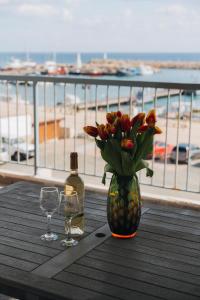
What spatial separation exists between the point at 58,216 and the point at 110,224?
325 millimetres

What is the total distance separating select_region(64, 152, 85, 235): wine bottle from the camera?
1.82 m

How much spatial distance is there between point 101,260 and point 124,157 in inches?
15.7

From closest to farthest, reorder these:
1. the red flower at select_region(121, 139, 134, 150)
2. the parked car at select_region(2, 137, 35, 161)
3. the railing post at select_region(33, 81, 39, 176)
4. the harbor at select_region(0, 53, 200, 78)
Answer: the red flower at select_region(121, 139, 134, 150) < the railing post at select_region(33, 81, 39, 176) < the parked car at select_region(2, 137, 35, 161) < the harbor at select_region(0, 53, 200, 78)

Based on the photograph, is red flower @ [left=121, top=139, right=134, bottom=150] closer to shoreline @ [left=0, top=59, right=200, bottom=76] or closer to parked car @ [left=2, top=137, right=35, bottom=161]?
parked car @ [left=2, top=137, right=35, bottom=161]

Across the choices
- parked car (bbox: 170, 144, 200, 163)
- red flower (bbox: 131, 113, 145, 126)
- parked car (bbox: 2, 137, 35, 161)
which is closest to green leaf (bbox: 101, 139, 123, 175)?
red flower (bbox: 131, 113, 145, 126)

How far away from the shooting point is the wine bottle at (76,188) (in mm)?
1815

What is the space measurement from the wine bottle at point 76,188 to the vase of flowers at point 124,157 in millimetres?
118

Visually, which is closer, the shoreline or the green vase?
the green vase

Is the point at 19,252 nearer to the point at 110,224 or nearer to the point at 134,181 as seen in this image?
the point at 110,224

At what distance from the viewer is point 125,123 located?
5.60 ft

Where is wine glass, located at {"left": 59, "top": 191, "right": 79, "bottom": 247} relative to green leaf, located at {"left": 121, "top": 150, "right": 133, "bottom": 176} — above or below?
below

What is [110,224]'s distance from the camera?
182cm

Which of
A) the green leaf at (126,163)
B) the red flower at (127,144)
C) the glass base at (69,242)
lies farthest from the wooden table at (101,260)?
the red flower at (127,144)

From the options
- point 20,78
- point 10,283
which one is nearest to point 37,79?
point 20,78
